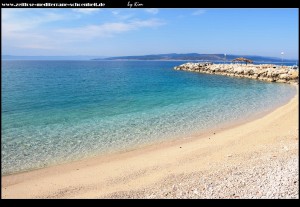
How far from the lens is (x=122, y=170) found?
11812 mm

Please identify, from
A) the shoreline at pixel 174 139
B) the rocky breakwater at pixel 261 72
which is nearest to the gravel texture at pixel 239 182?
the shoreline at pixel 174 139

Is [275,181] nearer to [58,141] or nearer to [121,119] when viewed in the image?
[58,141]

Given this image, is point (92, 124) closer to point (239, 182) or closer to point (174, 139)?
point (174, 139)

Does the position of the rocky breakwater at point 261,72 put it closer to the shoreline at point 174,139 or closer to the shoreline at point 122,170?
the shoreline at point 174,139

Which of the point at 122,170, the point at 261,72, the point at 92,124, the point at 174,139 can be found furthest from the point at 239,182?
the point at 261,72

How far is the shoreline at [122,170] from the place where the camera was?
10219 mm

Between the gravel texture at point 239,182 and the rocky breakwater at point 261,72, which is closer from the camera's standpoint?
the gravel texture at point 239,182

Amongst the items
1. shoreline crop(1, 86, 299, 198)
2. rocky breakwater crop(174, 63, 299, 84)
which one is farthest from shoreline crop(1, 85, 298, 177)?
rocky breakwater crop(174, 63, 299, 84)

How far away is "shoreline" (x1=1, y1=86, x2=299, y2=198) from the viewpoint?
1022 centimetres

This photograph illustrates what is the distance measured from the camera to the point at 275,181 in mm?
8570

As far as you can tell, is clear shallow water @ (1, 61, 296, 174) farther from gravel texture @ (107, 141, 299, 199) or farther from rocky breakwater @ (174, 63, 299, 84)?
rocky breakwater @ (174, 63, 299, 84)

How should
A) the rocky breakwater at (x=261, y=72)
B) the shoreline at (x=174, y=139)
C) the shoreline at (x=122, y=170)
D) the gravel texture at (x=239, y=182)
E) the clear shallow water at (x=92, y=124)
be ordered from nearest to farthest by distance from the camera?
1. the gravel texture at (x=239, y=182)
2. the shoreline at (x=122, y=170)
3. the shoreline at (x=174, y=139)
4. the clear shallow water at (x=92, y=124)
5. the rocky breakwater at (x=261, y=72)

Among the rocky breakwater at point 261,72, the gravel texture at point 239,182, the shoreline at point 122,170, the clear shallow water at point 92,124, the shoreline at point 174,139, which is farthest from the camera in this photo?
the rocky breakwater at point 261,72
